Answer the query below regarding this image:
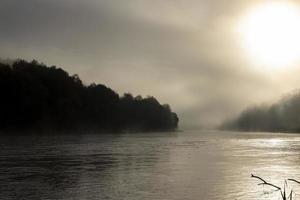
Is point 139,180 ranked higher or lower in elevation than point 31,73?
lower

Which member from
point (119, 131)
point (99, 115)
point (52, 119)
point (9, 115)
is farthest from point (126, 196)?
Answer: point (119, 131)

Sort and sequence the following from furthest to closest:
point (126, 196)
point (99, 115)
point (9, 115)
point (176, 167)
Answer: point (99, 115) → point (9, 115) → point (176, 167) → point (126, 196)

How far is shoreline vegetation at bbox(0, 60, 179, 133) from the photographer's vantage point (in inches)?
5492

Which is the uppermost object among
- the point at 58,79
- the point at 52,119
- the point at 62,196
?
the point at 58,79

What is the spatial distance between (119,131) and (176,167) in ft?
503

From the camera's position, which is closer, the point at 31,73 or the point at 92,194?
the point at 92,194

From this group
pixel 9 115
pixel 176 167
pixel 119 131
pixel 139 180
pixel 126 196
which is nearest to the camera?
pixel 126 196

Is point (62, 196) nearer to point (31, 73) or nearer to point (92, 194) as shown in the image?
point (92, 194)

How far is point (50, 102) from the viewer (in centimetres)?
15638

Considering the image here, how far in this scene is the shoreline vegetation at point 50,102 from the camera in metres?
140

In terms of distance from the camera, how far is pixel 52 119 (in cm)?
15438

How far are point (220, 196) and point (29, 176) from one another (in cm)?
1563

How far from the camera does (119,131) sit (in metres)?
198

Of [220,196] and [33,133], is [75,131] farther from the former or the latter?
[220,196]
